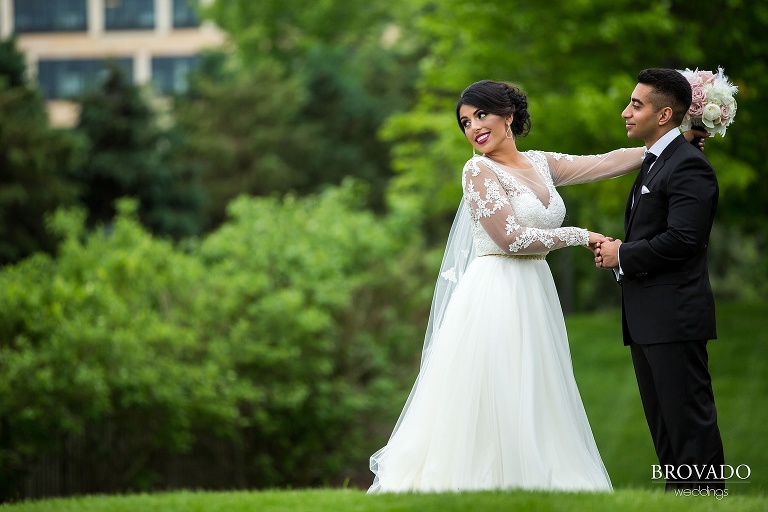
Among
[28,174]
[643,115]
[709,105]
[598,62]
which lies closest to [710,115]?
[709,105]

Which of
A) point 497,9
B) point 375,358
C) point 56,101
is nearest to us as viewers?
point 375,358

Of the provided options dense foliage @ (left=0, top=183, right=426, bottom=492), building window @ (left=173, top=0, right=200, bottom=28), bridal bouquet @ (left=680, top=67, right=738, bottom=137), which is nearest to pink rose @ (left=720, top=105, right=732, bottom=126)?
bridal bouquet @ (left=680, top=67, right=738, bottom=137)

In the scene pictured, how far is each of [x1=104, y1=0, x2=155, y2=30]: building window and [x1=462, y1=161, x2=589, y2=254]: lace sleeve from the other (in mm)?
48620

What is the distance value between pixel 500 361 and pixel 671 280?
40.5 inches

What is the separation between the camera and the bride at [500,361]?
5824 millimetres

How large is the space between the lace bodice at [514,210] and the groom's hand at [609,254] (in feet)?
0.42

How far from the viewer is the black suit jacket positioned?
5.54 metres

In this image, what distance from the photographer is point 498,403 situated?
587 centimetres

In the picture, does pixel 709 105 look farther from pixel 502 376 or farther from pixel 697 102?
pixel 502 376

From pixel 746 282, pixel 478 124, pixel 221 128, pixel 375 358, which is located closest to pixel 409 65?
pixel 221 128

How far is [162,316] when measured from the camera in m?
14.0

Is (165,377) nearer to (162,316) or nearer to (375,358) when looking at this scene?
(162,316)

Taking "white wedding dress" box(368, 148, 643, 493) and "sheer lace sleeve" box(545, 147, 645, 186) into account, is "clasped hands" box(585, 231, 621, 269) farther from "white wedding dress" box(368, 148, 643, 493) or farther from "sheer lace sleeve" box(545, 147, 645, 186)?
"sheer lace sleeve" box(545, 147, 645, 186)

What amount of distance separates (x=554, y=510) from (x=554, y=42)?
12.4 meters
